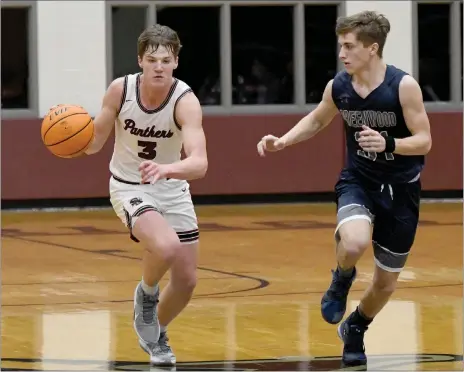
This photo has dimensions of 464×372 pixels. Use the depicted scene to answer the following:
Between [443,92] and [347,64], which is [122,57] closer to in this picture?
[443,92]

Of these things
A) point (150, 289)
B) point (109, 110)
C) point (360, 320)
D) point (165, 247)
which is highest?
point (109, 110)

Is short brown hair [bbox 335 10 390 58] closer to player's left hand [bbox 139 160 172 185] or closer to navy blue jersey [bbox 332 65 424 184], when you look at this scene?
navy blue jersey [bbox 332 65 424 184]

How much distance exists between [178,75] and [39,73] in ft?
6.23

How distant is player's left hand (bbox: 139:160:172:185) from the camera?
6.88m

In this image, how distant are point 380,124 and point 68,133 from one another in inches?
70.5

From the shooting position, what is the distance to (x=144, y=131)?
748cm

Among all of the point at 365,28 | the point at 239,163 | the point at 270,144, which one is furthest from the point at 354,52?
the point at 239,163

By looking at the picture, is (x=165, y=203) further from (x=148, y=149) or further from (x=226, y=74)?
(x=226, y=74)

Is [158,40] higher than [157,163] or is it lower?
higher

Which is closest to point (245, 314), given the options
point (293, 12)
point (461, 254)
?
point (461, 254)

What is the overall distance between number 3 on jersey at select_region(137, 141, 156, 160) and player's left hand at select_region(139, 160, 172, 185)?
551 millimetres

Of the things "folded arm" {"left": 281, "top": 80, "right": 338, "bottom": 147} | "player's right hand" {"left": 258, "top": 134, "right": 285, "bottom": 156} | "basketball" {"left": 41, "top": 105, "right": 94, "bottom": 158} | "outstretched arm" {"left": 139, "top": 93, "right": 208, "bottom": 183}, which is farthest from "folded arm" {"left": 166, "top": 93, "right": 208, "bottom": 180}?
"folded arm" {"left": 281, "top": 80, "right": 338, "bottom": 147}

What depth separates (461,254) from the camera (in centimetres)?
1270

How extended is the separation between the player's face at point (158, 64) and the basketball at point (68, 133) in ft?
1.56
